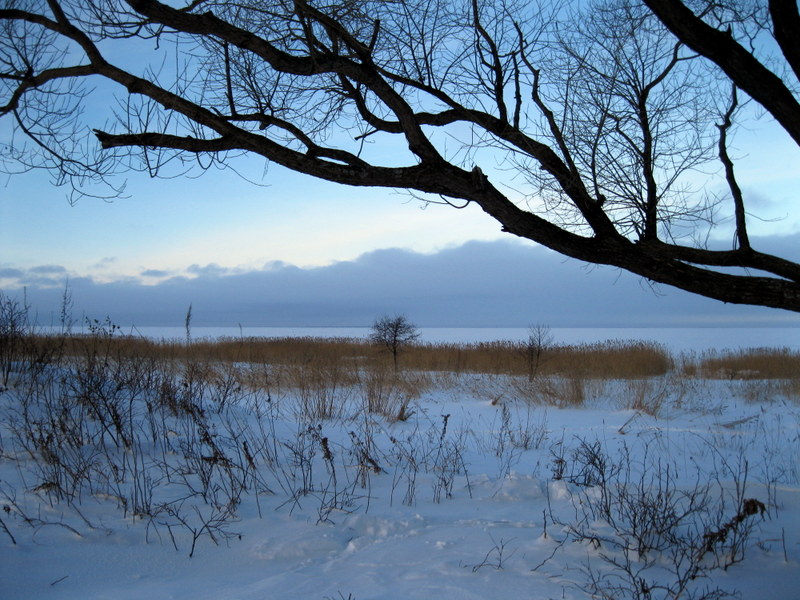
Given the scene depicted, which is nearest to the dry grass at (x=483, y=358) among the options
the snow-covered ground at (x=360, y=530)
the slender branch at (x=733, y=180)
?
the snow-covered ground at (x=360, y=530)

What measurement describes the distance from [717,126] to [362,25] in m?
3.09

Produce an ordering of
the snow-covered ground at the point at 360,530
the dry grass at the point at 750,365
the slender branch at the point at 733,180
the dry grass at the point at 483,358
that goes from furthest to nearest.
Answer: the dry grass at the point at 483,358 < the dry grass at the point at 750,365 < the slender branch at the point at 733,180 < the snow-covered ground at the point at 360,530

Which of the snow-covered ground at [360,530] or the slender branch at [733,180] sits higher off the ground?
the slender branch at [733,180]

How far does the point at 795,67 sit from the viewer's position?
9.61 ft

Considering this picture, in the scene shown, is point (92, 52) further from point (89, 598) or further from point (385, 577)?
point (385, 577)

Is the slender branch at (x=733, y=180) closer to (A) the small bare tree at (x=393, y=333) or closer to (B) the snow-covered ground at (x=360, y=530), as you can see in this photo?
(B) the snow-covered ground at (x=360, y=530)

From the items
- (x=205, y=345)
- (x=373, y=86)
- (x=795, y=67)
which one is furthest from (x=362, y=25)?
(x=205, y=345)

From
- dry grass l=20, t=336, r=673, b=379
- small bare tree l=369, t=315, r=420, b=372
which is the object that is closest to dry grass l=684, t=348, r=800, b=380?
dry grass l=20, t=336, r=673, b=379

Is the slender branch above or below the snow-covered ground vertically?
above

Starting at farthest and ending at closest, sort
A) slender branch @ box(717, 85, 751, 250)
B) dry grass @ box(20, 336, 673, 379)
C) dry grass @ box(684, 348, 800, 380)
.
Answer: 1. dry grass @ box(20, 336, 673, 379)
2. dry grass @ box(684, 348, 800, 380)
3. slender branch @ box(717, 85, 751, 250)

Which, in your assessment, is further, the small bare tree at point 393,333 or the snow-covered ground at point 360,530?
the small bare tree at point 393,333

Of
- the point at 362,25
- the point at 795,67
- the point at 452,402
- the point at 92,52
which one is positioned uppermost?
the point at 362,25

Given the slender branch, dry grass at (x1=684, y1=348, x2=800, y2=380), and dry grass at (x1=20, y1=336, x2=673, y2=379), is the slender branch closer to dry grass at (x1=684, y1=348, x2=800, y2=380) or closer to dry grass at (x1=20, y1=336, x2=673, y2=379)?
dry grass at (x1=20, y1=336, x2=673, y2=379)

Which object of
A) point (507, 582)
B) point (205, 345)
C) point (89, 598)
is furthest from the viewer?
point (205, 345)
